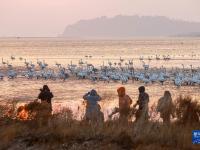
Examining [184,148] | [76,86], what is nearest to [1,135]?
[184,148]

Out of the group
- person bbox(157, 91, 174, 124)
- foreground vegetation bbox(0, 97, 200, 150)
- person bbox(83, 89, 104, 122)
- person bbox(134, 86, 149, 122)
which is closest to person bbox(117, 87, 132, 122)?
person bbox(134, 86, 149, 122)

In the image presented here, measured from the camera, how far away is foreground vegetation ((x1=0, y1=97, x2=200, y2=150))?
34.8 ft

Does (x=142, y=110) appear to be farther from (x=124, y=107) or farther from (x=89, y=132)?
(x=89, y=132)

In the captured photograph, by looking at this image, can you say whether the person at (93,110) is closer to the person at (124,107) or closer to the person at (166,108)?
the person at (124,107)

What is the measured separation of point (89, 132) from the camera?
11.3 metres

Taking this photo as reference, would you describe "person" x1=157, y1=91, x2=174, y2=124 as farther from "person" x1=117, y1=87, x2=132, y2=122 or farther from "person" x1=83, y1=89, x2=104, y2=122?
"person" x1=83, y1=89, x2=104, y2=122

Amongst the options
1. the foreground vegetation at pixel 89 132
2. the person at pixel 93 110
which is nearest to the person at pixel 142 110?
the foreground vegetation at pixel 89 132

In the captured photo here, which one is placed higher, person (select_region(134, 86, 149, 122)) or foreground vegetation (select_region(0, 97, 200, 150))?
person (select_region(134, 86, 149, 122))

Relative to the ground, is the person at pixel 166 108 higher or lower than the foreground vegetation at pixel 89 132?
higher

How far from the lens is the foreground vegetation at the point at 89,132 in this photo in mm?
10617

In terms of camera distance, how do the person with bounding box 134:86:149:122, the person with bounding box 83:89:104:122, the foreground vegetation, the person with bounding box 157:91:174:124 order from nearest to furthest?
the foreground vegetation
the person with bounding box 134:86:149:122
the person with bounding box 157:91:174:124
the person with bounding box 83:89:104:122

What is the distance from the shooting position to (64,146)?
1073cm

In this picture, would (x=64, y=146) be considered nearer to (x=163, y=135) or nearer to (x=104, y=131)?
(x=104, y=131)

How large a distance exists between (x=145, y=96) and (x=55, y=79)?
32.5 metres
